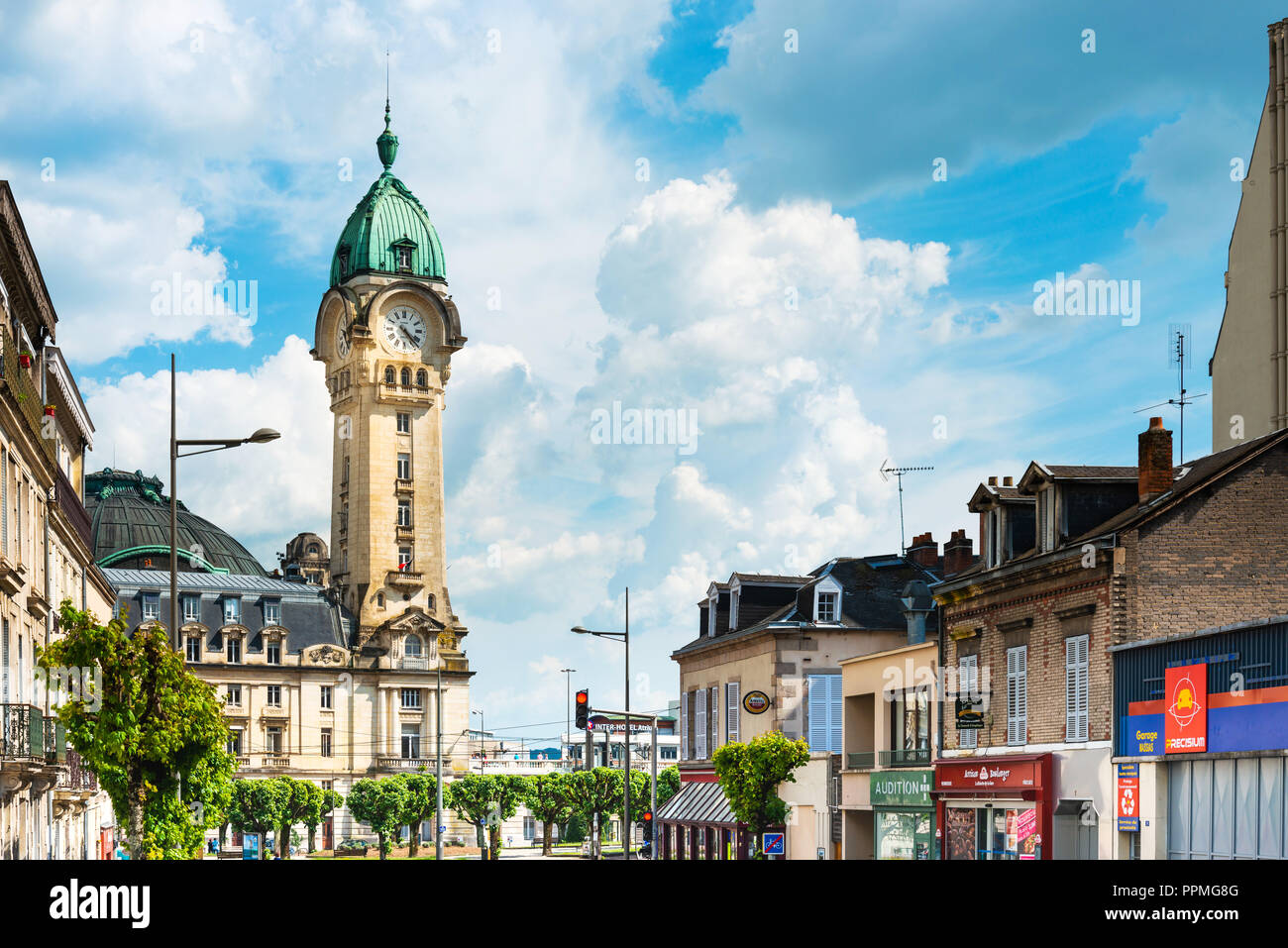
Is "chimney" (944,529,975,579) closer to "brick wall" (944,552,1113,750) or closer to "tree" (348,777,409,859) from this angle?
"brick wall" (944,552,1113,750)

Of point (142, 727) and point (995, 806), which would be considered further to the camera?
point (995, 806)

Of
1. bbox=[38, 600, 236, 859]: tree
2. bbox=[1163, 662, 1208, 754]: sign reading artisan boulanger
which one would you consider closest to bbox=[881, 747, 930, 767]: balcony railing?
bbox=[1163, 662, 1208, 754]: sign reading artisan boulanger

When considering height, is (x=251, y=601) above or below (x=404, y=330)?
below

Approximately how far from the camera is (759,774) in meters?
53.5

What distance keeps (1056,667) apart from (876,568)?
20440 mm

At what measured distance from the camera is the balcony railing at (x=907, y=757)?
1813 inches

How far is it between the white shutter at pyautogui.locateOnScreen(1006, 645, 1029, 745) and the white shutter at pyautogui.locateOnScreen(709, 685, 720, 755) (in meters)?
24.3

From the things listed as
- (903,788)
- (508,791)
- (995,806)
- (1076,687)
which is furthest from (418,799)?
(1076,687)

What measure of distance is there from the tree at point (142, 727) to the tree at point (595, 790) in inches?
2832

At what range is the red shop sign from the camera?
38397mm

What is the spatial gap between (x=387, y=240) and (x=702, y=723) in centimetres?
7395

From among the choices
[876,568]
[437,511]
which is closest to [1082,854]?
[876,568]

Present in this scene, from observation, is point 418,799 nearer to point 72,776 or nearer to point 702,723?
point 702,723
